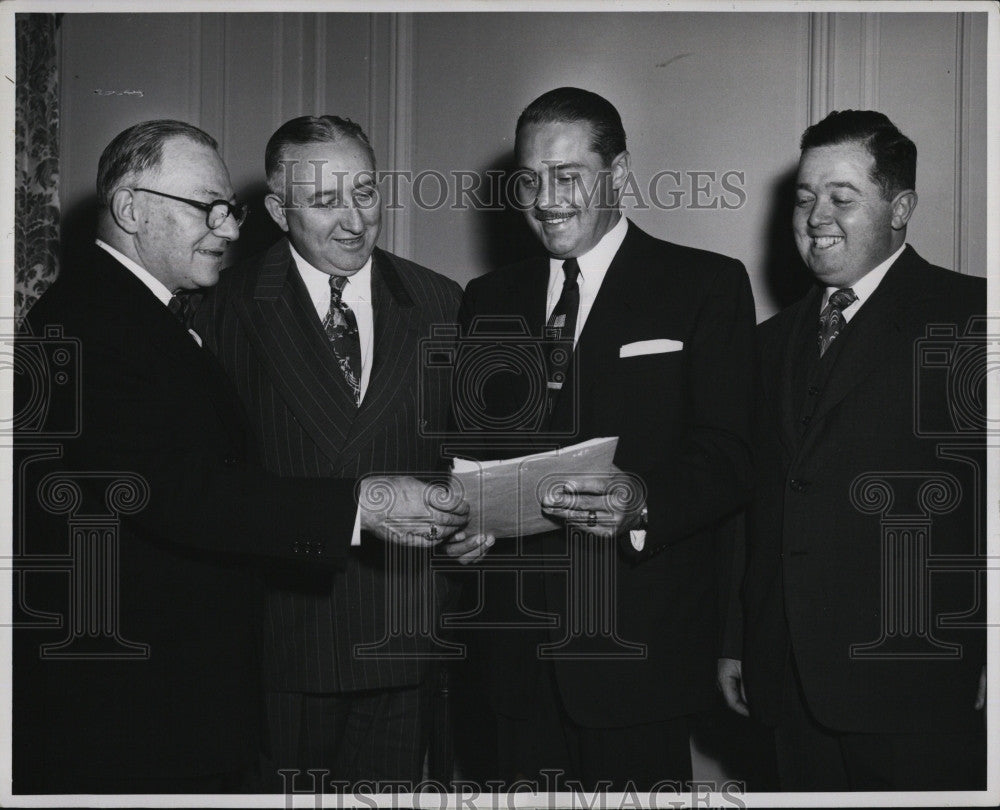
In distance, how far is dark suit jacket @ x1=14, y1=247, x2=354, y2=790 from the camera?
8.08ft

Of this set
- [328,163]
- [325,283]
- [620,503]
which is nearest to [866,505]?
[620,503]

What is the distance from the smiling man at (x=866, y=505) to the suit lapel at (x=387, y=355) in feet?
3.07

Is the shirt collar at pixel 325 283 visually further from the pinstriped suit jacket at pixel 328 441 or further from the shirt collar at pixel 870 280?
the shirt collar at pixel 870 280

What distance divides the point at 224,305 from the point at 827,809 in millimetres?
2022

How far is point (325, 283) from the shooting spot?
295 centimetres

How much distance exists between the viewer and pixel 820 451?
8.61ft

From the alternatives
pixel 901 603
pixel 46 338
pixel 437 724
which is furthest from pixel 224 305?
pixel 901 603

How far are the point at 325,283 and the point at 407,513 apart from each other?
0.72m

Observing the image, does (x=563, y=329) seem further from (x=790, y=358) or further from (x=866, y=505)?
(x=866, y=505)

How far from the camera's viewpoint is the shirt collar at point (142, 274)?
8.57 ft

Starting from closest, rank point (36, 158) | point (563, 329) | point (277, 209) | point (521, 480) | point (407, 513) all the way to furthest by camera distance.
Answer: point (521, 480) < point (407, 513) < point (563, 329) < point (277, 209) < point (36, 158)

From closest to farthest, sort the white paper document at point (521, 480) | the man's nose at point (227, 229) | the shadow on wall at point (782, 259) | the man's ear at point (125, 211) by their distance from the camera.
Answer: the white paper document at point (521, 480) → the man's ear at point (125, 211) → the man's nose at point (227, 229) → the shadow on wall at point (782, 259)

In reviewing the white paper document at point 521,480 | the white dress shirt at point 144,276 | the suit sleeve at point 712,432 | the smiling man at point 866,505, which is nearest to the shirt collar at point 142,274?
the white dress shirt at point 144,276

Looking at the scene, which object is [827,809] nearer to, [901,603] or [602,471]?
[901,603]
